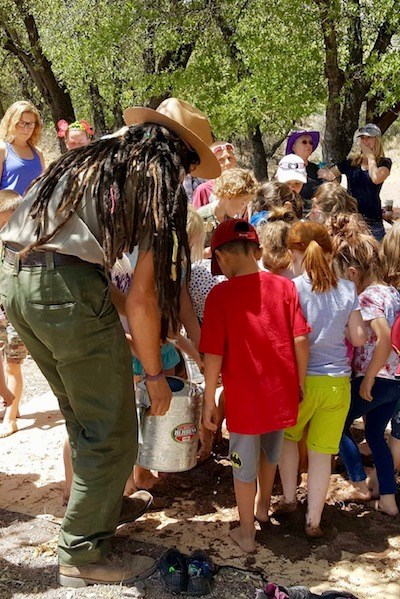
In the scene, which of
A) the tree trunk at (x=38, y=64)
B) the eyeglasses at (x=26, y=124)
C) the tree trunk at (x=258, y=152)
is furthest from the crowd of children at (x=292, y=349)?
the tree trunk at (x=258, y=152)

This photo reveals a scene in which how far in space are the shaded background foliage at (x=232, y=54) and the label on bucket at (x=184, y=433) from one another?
7.09 m

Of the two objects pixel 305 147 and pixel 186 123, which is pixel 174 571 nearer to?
pixel 186 123

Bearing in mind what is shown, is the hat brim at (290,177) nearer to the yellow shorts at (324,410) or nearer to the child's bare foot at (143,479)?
the yellow shorts at (324,410)

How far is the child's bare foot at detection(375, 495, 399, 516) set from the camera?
12.4ft

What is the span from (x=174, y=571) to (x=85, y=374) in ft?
3.06

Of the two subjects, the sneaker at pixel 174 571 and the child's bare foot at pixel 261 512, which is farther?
the child's bare foot at pixel 261 512

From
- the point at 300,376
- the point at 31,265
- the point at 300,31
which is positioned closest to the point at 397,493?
the point at 300,376

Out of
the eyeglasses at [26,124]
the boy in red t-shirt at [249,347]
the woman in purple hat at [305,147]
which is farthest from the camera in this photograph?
the woman in purple hat at [305,147]

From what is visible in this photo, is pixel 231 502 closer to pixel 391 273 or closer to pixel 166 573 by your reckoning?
pixel 166 573

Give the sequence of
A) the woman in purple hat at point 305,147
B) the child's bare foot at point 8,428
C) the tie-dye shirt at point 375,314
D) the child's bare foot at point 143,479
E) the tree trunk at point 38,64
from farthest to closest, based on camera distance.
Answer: the tree trunk at point 38,64
the woman in purple hat at point 305,147
the child's bare foot at point 8,428
the child's bare foot at point 143,479
the tie-dye shirt at point 375,314

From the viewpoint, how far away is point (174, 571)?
2916mm

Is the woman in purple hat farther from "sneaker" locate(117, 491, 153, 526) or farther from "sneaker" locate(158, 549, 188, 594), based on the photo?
"sneaker" locate(158, 549, 188, 594)

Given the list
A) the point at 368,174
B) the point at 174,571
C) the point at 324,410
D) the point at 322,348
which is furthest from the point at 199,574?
the point at 368,174

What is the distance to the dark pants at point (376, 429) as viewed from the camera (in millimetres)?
3771
